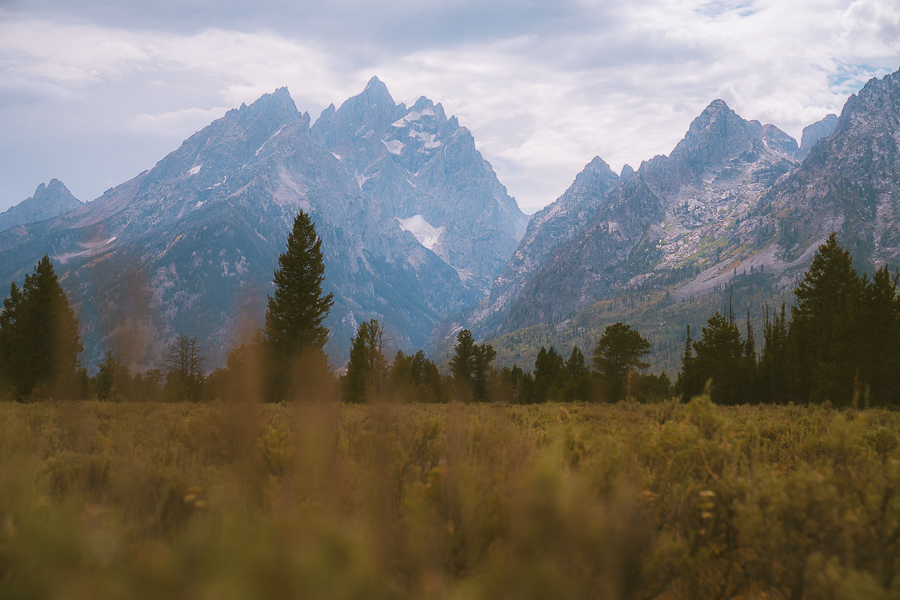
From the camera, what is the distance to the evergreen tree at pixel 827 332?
3009cm

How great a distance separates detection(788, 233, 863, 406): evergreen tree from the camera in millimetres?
30094

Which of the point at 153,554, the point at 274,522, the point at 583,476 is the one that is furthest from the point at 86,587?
the point at 583,476

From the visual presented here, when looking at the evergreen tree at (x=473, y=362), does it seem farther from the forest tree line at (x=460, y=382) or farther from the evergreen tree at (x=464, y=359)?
the forest tree line at (x=460, y=382)

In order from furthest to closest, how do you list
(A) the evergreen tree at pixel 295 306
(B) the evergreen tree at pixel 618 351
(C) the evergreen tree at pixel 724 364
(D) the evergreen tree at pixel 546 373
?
(B) the evergreen tree at pixel 618 351, (D) the evergreen tree at pixel 546 373, (C) the evergreen tree at pixel 724 364, (A) the evergreen tree at pixel 295 306

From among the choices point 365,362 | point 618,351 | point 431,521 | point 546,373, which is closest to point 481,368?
point 546,373

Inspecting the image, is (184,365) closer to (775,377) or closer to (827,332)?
(775,377)

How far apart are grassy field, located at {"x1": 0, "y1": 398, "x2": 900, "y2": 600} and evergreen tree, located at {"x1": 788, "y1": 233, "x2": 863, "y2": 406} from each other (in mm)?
30699

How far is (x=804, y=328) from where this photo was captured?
42.8 m

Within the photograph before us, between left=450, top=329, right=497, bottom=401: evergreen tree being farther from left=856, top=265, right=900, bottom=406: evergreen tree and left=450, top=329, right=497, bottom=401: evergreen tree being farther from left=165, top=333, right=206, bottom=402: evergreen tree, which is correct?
left=856, top=265, right=900, bottom=406: evergreen tree

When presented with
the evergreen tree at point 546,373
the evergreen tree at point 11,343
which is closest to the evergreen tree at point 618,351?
the evergreen tree at point 546,373

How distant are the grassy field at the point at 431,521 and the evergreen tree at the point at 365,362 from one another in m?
31.1

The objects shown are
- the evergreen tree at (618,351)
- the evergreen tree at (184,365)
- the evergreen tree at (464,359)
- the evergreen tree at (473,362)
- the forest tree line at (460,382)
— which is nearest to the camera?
the forest tree line at (460,382)

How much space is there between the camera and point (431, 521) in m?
3.82

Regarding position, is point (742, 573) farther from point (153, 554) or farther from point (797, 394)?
point (797, 394)
